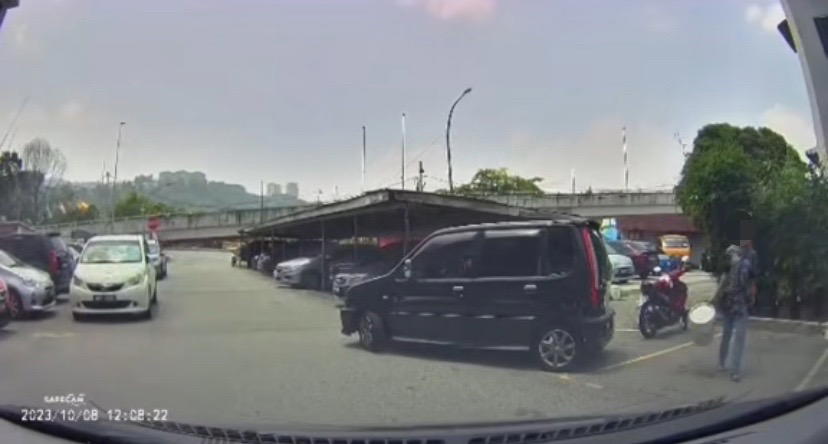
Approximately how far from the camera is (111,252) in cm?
254

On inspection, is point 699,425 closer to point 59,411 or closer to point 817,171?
point 817,171

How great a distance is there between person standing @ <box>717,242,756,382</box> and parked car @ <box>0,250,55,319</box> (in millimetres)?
2356

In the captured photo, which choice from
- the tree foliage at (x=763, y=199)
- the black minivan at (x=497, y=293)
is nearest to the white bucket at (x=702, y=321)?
the tree foliage at (x=763, y=199)

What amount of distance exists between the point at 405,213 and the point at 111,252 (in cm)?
113

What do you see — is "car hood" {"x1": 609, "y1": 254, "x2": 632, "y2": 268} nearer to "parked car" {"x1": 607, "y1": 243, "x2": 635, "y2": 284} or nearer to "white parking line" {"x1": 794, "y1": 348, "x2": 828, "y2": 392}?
"parked car" {"x1": 607, "y1": 243, "x2": 635, "y2": 284}

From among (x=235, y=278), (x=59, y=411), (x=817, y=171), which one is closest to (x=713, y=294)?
(x=817, y=171)

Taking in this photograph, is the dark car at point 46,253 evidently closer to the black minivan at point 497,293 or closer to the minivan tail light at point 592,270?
the black minivan at point 497,293

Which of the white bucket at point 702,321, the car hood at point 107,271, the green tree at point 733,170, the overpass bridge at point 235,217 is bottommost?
the white bucket at point 702,321

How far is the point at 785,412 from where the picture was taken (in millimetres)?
2467

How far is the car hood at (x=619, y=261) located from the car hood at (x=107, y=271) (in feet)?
5.39

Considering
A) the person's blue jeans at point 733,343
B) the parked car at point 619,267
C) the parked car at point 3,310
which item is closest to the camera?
the parked car at point 3,310

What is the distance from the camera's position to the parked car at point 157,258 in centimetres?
250

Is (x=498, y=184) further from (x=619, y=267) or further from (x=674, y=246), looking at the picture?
(x=674, y=246)

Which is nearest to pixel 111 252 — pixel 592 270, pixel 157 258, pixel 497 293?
pixel 157 258
